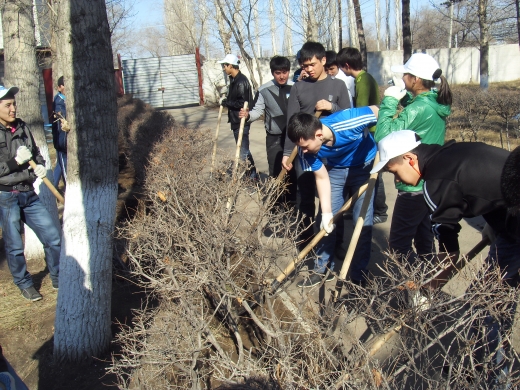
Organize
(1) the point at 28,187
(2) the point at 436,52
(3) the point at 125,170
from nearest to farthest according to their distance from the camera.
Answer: (1) the point at 28,187 < (3) the point at 125,170 < (2) the point at 436,52

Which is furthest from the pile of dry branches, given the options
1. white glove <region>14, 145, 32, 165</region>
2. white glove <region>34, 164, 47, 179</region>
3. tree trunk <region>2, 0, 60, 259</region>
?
tree trunk <region>2, 0, 60, 259</region>

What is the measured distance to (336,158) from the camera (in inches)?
141

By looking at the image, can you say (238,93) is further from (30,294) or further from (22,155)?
(30,294)

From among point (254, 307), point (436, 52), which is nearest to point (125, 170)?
point (254, 307)

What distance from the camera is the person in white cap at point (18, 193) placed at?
408 centimetres

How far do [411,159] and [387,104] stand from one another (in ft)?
3.33

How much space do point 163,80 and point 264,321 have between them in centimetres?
1963

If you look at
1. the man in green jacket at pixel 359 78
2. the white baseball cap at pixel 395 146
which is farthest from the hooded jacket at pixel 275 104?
the white baseball cap at pixel 395 146

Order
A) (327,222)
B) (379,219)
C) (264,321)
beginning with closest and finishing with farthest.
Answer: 1. (264,321)
2. (327,222)
3. (379,219)

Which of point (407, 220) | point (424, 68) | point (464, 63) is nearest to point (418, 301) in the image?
point (407, 220)

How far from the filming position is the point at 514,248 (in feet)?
7.77

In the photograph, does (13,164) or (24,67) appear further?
(24,67)

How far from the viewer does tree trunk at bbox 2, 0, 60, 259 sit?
5.01m

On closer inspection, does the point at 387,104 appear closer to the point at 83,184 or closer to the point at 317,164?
the point at 317,164
